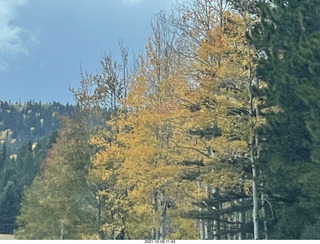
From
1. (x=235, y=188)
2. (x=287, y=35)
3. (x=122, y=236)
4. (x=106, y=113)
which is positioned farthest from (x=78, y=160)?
(x=287, y=35)

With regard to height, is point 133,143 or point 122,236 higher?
point 133,143

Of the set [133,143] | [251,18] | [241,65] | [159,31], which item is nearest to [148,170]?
[133,143]

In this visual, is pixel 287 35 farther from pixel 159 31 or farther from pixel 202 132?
pixel 159 31

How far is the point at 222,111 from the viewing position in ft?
48.9

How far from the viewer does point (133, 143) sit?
1770cm

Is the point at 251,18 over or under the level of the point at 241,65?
over

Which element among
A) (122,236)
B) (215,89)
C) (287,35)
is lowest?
(122,236)

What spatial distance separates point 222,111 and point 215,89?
3.35 ft

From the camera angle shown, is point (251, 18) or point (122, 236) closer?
point (251, 18)

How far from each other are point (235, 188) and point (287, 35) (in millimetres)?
5859

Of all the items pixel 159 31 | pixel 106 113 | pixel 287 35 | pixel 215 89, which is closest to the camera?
pixel 287 35

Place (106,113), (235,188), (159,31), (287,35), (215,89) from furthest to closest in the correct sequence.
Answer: (106,113)
(159,31)
(235,188)
(215,89)
(287,35)

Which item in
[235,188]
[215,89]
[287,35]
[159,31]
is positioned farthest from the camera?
[159,31]

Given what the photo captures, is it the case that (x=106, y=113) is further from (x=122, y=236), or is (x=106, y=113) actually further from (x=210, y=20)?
(x=210, y=20)
